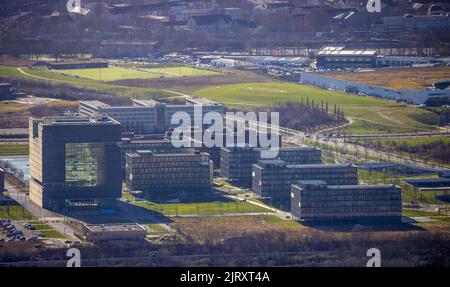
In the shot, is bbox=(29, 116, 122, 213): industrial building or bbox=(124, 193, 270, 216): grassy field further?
bbox=(29, 116, 122, 213): industrial building

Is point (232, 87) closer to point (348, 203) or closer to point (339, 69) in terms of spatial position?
point (339, 69)

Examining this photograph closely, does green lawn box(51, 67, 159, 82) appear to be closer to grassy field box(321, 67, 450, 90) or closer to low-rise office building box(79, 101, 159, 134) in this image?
grassy field box(321, 67, 450, 90)

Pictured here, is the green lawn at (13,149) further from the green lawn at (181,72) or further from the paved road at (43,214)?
the green lawn at (181,72)

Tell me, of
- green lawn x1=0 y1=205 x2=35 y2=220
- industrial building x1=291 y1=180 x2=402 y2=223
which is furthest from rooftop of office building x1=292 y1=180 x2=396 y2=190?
green lawn x1=0 y1=205 x2=35 y2=220

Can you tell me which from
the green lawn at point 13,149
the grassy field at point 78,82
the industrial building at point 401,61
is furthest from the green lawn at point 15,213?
the industrial building at point 401,61

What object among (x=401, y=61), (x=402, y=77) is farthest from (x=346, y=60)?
(x=402, y=77)
